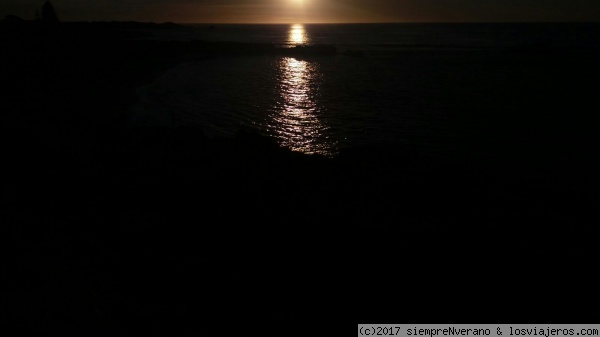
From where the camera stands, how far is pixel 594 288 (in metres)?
8.76

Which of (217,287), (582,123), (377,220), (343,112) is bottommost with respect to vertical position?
(217,287)

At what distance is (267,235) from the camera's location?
9656 millimetres

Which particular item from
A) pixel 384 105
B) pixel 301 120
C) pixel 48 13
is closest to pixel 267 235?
pixel 301 120

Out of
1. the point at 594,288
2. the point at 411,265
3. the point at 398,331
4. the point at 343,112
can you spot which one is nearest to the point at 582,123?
the point at 343,112

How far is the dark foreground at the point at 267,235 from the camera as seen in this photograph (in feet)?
23.2

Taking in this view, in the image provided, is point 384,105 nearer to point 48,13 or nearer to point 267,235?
point 267,235

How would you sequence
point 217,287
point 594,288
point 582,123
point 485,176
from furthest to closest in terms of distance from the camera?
point 582,123
point 485,176
point 594,288
point 217,287

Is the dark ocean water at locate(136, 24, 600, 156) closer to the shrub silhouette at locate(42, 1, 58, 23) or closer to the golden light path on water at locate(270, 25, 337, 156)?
the golden light path on water at locate(270, 25, 337, 156)

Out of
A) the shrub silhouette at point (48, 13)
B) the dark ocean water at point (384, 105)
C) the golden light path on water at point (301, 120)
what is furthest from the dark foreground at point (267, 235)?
the shrub silhouette at point (48, 13)

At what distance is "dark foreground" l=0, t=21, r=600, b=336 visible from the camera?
7.08 meters

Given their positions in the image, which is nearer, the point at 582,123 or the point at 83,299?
the point at 83,299

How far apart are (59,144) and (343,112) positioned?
21096 mm

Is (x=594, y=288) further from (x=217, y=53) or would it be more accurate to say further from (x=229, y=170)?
(x=217, y=53)

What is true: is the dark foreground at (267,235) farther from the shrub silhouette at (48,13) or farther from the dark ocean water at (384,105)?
the shrub silhouette at (48,13)
